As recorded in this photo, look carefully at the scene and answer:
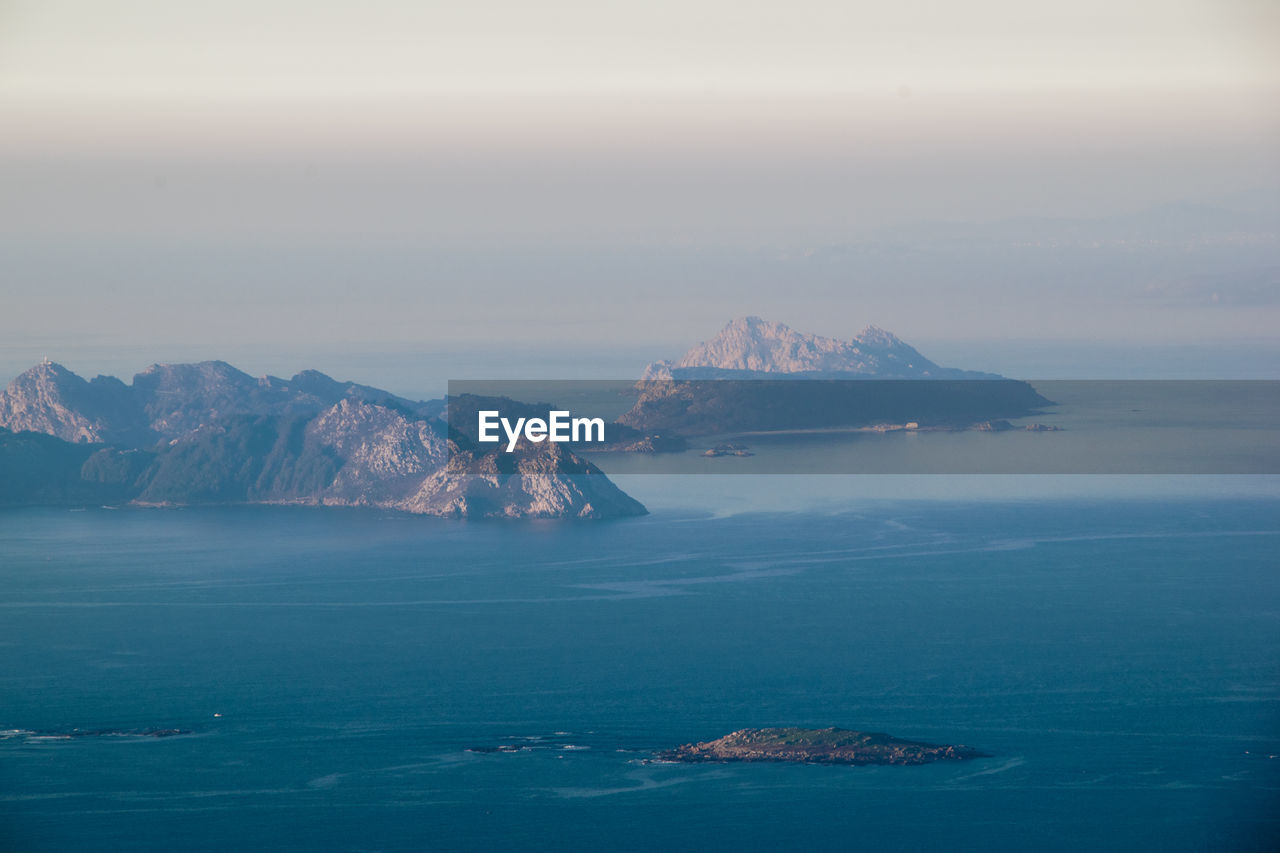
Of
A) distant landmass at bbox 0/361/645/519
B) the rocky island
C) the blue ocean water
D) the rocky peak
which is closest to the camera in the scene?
the blue ocean water

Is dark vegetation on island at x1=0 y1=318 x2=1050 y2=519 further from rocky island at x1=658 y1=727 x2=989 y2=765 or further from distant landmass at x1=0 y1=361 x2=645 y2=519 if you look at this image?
rocky island at x1=658 y1=727 x2=989 y2=765

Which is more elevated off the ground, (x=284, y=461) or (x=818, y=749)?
(x=284, y=461)

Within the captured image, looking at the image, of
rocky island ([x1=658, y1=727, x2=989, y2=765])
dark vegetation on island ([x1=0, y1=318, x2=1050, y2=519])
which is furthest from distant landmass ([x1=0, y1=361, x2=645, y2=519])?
rocky island ([x1=658, y1=727, x2=989, y2=765])

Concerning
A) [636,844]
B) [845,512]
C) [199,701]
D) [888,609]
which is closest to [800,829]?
[636,844]

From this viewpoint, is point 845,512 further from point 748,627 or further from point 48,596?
point 48,596

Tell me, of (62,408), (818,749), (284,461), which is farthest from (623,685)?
(62,408)

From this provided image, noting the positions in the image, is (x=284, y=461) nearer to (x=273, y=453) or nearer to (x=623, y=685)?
(x=273, y=453)
